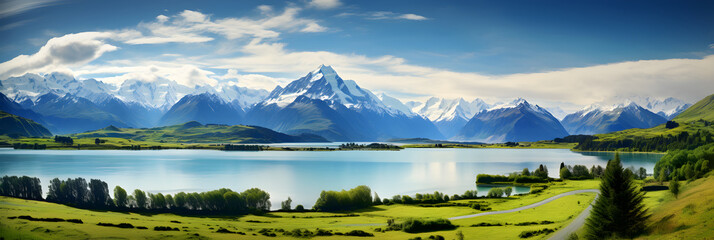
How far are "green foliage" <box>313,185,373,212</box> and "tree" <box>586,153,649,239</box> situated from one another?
60053 mm

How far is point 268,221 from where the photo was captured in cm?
8038

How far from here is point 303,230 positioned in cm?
6638

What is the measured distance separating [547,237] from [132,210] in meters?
73.0

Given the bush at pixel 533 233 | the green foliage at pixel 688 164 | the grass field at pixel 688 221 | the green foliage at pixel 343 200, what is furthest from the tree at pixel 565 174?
the grass field at pixel 688 221

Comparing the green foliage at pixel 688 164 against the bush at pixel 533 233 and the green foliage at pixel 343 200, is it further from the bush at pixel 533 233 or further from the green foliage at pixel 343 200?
the green foliage at pixel 343 200

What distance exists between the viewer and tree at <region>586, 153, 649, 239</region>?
41.7 m

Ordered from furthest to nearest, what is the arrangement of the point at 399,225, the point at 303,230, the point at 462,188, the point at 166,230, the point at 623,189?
the point at 462,188, the point at 399,225, the point at 303,230, the point at 166,230, the point at 623,189

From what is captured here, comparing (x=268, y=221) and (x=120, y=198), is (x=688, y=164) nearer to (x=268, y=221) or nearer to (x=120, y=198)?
(x=268, y=221)

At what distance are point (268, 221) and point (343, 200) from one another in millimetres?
22851

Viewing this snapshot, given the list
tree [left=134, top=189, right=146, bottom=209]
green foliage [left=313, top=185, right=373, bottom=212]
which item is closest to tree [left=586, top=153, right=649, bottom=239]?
green foliage [left=313, top=185, right=373, bottom=212]

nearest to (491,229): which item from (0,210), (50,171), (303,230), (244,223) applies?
(303,230)

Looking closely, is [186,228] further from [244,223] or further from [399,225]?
[399,225]

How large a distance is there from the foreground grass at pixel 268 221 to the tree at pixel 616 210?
984 centimetres

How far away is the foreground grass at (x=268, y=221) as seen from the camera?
5582cm
